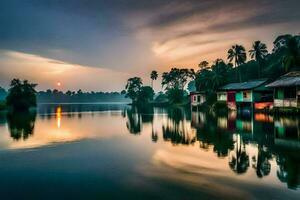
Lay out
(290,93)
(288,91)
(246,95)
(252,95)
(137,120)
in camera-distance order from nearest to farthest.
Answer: (290,93), (288,91), (137,120), (252,95), (246,95)

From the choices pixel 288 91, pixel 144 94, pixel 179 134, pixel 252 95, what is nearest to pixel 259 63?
pixel 252 95

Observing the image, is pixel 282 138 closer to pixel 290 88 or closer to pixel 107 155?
pixel 107 155

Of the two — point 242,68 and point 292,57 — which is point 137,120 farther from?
point 242,68

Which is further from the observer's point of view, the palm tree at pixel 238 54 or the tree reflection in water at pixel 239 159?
the palm tree at pixel 238 54

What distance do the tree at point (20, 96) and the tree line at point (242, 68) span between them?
57.4 metres

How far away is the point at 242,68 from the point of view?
10619cm

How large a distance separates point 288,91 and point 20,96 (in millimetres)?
81641

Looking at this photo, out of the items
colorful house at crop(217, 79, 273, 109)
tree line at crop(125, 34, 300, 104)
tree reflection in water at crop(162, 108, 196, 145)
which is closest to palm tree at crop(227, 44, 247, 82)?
tree line at crop(125, 34, 300, 104)

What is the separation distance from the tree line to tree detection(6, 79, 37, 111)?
57429mm

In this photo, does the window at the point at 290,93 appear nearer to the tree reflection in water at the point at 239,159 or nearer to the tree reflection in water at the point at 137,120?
the tree reflection in water at the point at 137,120

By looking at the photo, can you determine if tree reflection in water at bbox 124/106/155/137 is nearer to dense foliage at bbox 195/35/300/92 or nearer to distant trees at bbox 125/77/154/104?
dense foliage at bbox 195/35/300/92

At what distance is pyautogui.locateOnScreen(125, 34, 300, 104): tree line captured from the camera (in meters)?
63.9

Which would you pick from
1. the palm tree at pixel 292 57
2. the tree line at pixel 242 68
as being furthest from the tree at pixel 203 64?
the palm tree at pixel 292 57

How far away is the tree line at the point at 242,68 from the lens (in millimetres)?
63875
